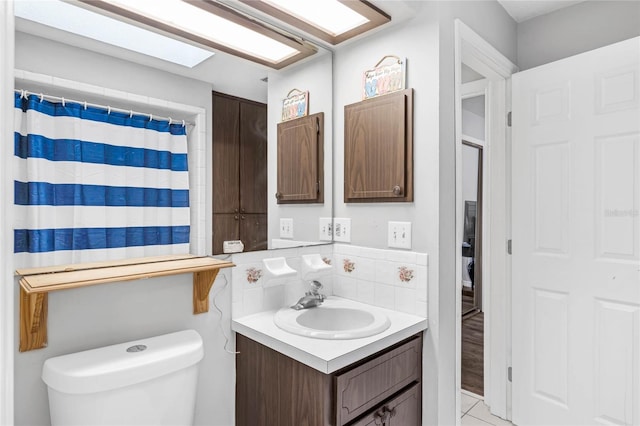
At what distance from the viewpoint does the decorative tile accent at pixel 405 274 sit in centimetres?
162

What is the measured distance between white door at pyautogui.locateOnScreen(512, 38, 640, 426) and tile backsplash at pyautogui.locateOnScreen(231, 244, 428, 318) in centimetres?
86

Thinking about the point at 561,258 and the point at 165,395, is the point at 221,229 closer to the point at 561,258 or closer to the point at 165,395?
the point at 165,395

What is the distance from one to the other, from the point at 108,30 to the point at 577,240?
2.20 metres

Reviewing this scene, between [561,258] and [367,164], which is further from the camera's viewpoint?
[561,258]

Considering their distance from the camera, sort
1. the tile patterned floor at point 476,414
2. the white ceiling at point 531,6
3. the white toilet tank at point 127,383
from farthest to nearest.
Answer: the tile patterned floor at point 476,414 → the white ceiling at point 531,6 → the white toilet tank at point 127,383

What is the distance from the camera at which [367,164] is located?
5.76 ft

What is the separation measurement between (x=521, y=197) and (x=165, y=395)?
1964 mm

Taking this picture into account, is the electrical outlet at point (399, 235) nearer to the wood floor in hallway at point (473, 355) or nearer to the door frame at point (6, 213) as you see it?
the door frame at point (6, 213)

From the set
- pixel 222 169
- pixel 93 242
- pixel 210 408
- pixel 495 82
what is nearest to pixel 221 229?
pixel 222 169

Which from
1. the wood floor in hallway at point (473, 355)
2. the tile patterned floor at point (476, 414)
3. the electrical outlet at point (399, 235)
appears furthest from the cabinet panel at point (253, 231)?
the wood floor in hallway at point (473, 355)

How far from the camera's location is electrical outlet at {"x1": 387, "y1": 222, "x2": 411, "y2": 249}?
162cm

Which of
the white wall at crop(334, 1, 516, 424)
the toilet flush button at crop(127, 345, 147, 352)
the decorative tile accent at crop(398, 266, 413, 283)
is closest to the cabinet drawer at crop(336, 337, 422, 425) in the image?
the white wall at crop(334, 1, 516, 424)

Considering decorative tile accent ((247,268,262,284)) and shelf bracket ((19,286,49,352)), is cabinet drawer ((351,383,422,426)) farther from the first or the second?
shelf bracket ((19,286,49,352))

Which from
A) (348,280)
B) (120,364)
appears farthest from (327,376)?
(348,280)
